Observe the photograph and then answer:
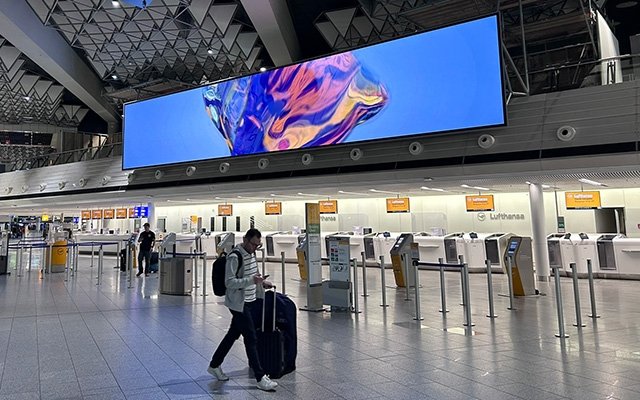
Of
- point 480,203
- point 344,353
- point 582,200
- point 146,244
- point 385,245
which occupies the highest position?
point 480,203

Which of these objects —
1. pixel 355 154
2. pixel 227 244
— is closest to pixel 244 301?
pixel 227 244

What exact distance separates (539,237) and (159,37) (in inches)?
635

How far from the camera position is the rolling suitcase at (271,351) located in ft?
13.5

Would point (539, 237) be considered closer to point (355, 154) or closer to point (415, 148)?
point (415, 148)

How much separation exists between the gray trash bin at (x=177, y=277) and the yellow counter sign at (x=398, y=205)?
29.6 ft

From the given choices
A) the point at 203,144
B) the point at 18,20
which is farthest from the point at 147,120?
the point at 18,20

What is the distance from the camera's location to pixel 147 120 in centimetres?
1888

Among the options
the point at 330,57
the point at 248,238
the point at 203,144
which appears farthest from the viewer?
the point at 203,144

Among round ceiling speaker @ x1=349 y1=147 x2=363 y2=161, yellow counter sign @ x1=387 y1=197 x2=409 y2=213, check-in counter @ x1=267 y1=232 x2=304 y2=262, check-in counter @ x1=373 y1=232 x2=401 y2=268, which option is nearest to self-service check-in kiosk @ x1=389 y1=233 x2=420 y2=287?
round ceiling speaker @ x1=349 y1=147 x2=363 y2=161

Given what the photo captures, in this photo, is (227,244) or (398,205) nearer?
Result: (227,244)

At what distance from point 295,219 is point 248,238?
1521 centimetres

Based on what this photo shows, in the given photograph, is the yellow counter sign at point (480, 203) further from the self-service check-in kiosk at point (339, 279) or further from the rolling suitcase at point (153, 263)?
the rolling suitcase at point (153, 263)

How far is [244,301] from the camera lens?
4039 mm

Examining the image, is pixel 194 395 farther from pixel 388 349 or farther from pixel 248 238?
pixel 388 349
